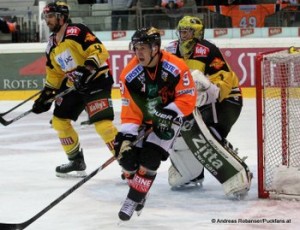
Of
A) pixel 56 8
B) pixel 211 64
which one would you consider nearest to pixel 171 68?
A: pixel 211 64

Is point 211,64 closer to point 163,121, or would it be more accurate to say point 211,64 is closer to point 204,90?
point 204,90

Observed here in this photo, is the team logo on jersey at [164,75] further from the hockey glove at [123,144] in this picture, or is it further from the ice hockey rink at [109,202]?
the ice hockey rink at [109,202]

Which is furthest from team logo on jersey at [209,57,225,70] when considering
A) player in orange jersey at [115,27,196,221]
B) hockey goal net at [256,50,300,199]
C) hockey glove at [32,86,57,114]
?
hockey glove at [32,86,57,114]

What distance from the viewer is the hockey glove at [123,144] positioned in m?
3.20

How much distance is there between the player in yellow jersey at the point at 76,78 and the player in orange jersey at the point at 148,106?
0.96m

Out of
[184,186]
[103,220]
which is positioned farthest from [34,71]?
[103,220]

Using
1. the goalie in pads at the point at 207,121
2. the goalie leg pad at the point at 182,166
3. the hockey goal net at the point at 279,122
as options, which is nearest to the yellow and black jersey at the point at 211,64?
the goalie in pads at the point at 207,121

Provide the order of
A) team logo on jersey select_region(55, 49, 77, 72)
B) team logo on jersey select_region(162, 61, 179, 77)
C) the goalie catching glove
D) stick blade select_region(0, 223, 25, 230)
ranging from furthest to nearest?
1. team logo on jersey select_region(55, 49, 77, 72)
2. the goalie catching glove
3. team logo on jersey select_region(162, 61, 179, 77)
4. stick blade select_region(0, 223, 25, 230)

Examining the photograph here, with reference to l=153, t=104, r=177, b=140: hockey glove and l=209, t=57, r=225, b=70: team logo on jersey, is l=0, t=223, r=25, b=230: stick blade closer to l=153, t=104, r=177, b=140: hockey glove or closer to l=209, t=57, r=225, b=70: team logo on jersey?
l=153, t=104, r=177, b=140: hockey glove

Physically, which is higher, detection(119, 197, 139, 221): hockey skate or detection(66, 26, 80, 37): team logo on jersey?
detection(66, 26, 80, 37): team logo on jersey

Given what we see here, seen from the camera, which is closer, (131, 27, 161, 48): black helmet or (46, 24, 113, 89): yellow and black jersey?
(131, 27, 161, 48): black helmet

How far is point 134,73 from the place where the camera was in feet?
10.8

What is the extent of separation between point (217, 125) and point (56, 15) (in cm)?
116

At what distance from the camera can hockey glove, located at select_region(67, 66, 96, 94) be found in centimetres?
428
